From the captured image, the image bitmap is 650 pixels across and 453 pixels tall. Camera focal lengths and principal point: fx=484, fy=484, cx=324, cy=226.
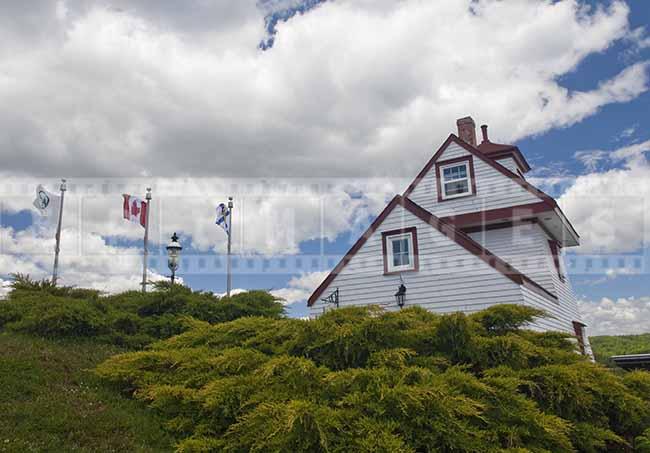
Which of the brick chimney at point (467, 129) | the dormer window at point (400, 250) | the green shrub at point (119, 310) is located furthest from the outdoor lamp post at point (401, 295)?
the brick chimney at point (467, 129)

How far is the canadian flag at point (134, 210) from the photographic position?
21594mm

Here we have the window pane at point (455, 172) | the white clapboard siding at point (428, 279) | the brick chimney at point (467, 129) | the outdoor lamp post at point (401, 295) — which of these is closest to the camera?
the white clapboard siding at point (428, 279)

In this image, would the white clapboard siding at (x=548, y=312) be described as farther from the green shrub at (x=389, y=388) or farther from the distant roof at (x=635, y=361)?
the green shrub at (x=389, y=388)

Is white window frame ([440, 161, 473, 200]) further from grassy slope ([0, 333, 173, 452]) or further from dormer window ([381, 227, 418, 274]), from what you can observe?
grassy slope ([0, 333, 173, 452])

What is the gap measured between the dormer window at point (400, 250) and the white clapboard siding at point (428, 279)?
0.14 metres

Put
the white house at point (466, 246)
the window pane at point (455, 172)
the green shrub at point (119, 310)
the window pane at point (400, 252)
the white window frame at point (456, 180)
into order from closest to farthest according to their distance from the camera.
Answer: the green shrub at point (119, 310)
the white house at point (466, 246)
the window pane at point (400, 252)
the white window frame at point (456, 180)
the window pane at point (455, 172)

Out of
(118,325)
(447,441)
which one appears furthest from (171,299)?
(447,441)

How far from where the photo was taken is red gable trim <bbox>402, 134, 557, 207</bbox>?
1603 cm

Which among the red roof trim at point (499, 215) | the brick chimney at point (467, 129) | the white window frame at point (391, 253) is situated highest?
the brick chimney at point (467, 129)

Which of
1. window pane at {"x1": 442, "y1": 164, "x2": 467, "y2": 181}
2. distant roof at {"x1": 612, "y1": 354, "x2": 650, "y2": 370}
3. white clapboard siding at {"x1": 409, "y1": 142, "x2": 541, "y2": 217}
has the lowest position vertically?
distant roof at {"x1": 612, "y1": 354, "x2": 650, "y2": 370}

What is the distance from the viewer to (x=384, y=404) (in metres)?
5.11

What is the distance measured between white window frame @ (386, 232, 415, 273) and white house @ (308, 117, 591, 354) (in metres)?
0.03

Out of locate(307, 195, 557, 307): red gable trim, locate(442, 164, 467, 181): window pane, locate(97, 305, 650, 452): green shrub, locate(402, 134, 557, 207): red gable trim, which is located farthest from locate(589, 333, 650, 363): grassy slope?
locate(97, 305, 650, 452): green shrub

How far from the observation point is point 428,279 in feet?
43.8
